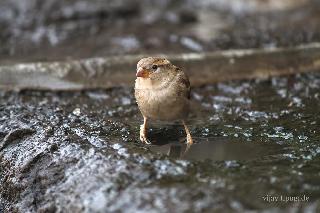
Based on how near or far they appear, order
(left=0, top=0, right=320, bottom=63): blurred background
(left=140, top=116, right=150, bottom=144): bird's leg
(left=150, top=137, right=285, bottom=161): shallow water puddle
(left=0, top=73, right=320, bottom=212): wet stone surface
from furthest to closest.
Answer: (left=0, top=0, right=320, bottom=63): blurred background, (left=140, top=116, right=150, bottom=144): bird's leg, (left=150, top=137, right=285, bottom=161): shallow water puddle, (left=0, top=73, right=320, bottom=212): wet stone surface

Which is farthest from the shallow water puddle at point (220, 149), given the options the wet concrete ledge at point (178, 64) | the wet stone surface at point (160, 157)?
the wet concrete ledge at point (178, 64)

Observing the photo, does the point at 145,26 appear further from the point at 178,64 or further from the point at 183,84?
the point at 183,84

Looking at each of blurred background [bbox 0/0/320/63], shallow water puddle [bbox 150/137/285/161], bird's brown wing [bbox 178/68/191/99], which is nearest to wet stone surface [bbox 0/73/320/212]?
shallow water puddle [bbox 150/137/285/161]

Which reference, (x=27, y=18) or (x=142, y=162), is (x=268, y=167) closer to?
(x=142, y=162)

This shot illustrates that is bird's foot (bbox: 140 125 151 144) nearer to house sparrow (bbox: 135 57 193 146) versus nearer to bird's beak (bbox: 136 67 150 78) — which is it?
house sparrow (bbox: 135 57 193 146)

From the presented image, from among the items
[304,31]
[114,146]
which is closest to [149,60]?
[114,146]

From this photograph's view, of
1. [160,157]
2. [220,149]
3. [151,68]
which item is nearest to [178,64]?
[151,68]
